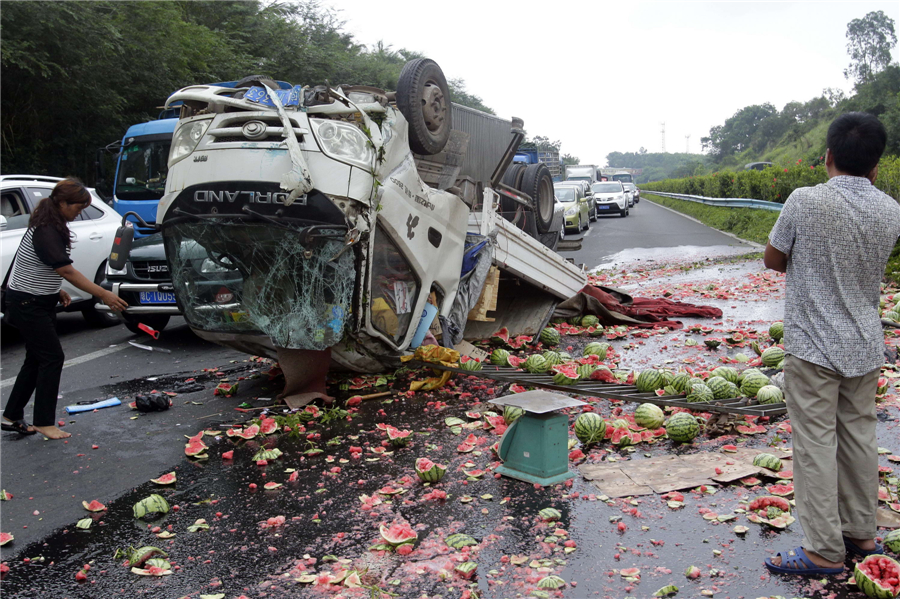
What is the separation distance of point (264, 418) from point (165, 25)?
698 inches

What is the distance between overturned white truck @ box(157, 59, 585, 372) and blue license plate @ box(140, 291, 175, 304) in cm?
328

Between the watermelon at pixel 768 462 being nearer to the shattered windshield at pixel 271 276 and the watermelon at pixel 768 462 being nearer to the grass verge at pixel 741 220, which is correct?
the shattered windshield at pixel 271 276

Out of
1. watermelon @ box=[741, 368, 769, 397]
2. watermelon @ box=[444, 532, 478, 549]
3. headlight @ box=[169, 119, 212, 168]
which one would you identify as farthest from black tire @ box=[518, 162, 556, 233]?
watermelon @ box=[444, 532, 478, 549]

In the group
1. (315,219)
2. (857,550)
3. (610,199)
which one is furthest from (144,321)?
(610,199)

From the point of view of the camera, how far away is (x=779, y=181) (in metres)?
26.9

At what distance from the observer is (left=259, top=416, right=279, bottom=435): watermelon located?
6.05 meters

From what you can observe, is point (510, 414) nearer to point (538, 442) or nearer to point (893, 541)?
point (538, 442)

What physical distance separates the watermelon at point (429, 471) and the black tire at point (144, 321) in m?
6.80

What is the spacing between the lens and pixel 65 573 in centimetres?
397

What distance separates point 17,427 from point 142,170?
8398mm

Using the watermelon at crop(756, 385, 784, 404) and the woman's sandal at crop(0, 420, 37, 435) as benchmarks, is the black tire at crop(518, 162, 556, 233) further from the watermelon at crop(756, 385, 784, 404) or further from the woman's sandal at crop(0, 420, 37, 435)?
the woman's sandal at crop(0, 420, 37, 435)

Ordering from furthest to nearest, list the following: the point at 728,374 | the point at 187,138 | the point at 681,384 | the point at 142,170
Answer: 1. the point at 142,170
2. the point at 728,374
3. the point at 681,384
4. the point at 187,138

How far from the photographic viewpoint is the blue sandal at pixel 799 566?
3.59m

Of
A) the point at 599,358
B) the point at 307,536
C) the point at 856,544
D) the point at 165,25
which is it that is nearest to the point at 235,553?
the point at 307,536
